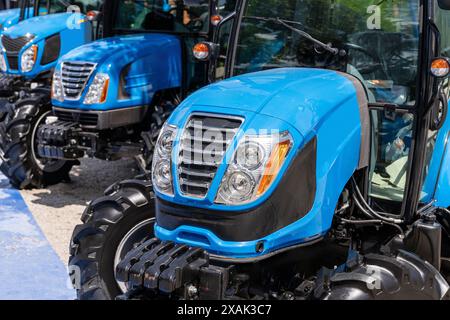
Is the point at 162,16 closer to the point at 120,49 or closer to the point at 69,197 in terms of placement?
the point at 120,49

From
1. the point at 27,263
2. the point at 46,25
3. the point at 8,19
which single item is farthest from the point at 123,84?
the point at 8,19

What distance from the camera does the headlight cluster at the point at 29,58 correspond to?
796 centimetres

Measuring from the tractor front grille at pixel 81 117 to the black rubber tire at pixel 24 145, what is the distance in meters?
0.70

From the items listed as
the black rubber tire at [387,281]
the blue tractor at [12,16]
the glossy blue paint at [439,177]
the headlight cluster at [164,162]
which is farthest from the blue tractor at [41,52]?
the black rubber tire at [387,281]

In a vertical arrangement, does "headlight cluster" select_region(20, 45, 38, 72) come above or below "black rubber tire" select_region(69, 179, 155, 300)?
above

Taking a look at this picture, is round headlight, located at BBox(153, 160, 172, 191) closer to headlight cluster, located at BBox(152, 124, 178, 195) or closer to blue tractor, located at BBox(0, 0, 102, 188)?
headlight cluster, located at BBox(152, 124, 178, 195)

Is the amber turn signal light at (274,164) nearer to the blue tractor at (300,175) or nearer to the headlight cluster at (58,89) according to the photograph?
the blue tractor at (300,175)

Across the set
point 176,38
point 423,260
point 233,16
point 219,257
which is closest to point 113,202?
point 219,257

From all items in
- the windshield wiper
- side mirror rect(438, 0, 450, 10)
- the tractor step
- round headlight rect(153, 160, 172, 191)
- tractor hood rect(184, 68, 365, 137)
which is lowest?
the tractor step

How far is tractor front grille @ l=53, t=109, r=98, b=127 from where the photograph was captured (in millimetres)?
6141

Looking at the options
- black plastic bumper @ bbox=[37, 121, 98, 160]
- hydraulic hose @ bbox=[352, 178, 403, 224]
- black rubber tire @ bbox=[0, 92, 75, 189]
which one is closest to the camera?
hydraulic hose @ bbox=[352, 178, 403, 224]

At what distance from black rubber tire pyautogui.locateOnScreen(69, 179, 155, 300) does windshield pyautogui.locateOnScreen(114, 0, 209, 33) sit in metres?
3.06

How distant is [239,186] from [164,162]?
417 millimetres

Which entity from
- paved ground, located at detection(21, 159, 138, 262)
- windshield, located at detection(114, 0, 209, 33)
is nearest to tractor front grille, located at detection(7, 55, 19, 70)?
paved ground, located at detection(21, 159, 138, 262)
